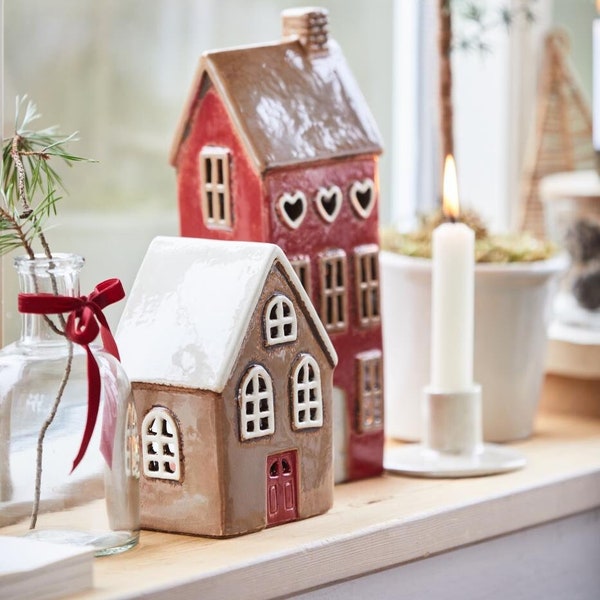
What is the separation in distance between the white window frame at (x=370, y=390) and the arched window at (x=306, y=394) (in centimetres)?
11

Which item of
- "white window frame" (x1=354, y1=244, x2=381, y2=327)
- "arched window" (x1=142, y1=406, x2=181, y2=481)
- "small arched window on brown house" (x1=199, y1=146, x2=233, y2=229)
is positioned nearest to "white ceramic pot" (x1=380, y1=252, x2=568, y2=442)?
"white window frame" (x1=354, y1=244, x2=381, y2=327)

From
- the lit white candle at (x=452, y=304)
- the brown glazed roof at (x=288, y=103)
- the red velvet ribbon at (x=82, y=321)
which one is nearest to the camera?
the red velvet ribbon at (x=82, y=321)

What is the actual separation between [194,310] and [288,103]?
0.20 m

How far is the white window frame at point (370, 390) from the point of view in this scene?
99cm

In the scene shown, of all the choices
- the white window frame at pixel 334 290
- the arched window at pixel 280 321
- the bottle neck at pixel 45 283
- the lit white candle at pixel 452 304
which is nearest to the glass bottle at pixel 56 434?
the bottle neck at pixel 45 283

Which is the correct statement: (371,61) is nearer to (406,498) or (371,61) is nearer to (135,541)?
(406,498)

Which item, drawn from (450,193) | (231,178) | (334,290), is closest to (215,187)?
(231,178)

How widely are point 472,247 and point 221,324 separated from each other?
11.4 inches

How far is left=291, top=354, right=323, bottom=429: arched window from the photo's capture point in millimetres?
865

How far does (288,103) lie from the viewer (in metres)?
0.94

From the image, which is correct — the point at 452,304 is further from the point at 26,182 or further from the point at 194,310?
the point at 26,182

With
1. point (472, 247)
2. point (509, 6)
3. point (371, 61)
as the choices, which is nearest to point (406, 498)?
point (472, 247)

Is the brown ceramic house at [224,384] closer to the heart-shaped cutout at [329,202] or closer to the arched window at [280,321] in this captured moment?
the arched window at [280,321]

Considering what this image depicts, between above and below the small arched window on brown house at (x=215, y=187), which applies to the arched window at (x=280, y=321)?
below
